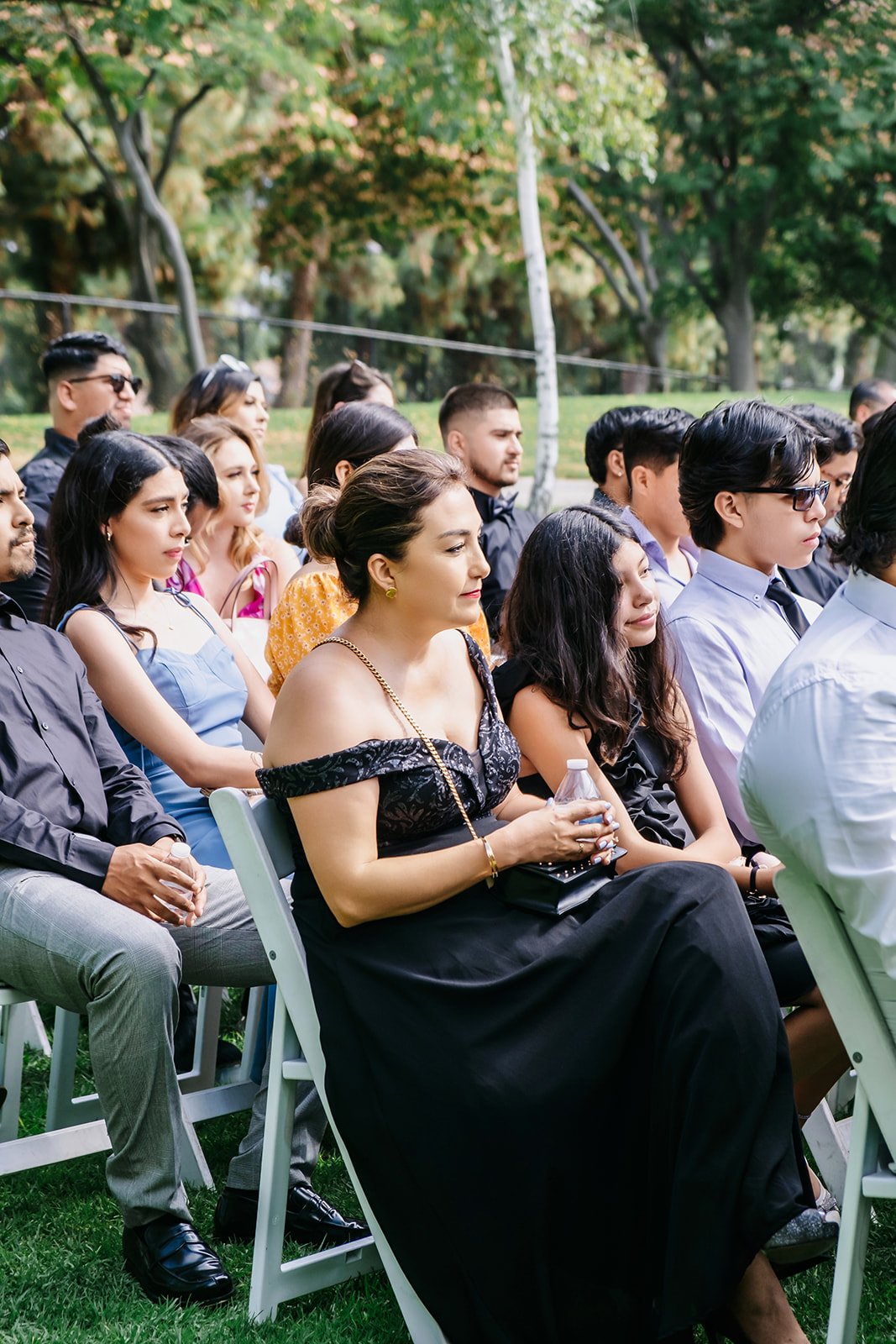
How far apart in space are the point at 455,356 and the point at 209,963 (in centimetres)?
1423

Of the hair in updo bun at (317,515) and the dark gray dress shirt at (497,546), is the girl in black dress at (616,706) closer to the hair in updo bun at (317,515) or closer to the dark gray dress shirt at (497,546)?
the hair in updo bun at (317,515)

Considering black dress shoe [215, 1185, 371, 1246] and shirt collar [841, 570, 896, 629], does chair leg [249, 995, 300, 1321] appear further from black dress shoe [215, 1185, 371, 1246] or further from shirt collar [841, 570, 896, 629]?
shirt collar [841, 570, 896, 629]

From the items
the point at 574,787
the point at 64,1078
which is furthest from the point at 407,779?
the point at 64,1078

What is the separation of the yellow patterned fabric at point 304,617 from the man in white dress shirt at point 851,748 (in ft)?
5.84

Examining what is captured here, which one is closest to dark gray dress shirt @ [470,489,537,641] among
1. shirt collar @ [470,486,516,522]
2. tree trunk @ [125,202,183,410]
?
shirt collar @ [470,486,516,522]

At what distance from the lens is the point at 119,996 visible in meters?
3.18

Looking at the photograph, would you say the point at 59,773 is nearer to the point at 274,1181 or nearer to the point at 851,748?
the point at 274,1181

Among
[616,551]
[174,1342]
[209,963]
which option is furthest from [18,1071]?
[616,551]

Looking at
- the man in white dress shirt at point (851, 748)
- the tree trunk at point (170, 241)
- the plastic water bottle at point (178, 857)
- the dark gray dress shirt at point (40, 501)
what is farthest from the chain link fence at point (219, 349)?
the man in white dress shirt at point (851, 748)

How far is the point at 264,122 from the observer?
1952 centimetres

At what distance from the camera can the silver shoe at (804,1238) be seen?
9.07 feet

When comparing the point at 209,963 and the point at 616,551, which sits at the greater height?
the point at 616,551

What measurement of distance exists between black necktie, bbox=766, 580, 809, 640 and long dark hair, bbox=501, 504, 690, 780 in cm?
59

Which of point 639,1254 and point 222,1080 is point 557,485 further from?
point 639,1254
